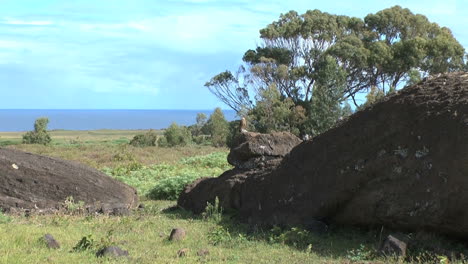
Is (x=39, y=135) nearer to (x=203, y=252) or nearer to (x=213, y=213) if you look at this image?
(x=213, y=213)

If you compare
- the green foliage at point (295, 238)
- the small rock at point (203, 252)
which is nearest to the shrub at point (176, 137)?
the green foliage at point (295, 238)

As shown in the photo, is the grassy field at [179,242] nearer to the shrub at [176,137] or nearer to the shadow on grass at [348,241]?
the shadow on grass at [348,241]

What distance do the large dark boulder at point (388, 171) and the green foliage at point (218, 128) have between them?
37181mm

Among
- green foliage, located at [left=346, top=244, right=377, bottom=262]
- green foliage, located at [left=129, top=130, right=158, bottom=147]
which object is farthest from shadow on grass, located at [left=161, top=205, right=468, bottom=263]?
green foliage, located at [left=129, top=130, right=158, bottom=147]

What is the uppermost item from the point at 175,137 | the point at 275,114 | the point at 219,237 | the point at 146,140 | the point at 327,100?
the point at 327,100

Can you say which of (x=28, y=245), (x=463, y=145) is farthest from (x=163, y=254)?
(x=463, y=145)

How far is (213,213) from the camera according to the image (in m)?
11.3

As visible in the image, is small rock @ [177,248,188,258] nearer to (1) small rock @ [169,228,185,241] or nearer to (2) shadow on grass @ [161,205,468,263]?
(2) shadow on grass @ [161,205,468,263]

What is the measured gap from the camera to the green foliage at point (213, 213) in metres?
11.1

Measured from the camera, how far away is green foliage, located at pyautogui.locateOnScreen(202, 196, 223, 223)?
36.5ft

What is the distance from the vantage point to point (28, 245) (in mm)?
7812

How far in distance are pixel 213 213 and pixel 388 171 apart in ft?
12.8

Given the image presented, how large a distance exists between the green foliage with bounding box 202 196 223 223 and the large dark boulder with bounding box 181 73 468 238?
18.7 inches

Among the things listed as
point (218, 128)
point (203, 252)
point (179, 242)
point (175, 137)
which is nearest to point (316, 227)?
point (179, 242)
